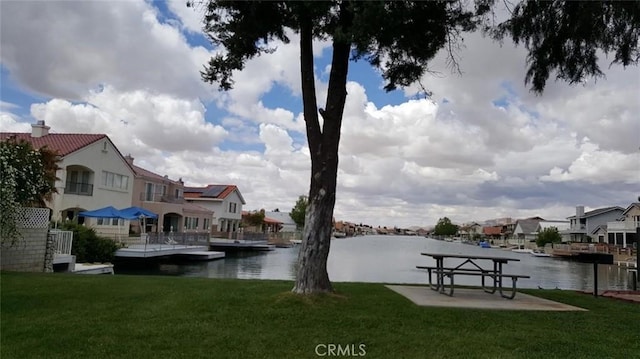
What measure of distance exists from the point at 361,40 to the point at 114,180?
3155 cm

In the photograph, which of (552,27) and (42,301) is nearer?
(42,301)

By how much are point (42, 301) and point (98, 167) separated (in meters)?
27.4

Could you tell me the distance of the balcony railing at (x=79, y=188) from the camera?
31.2 metres

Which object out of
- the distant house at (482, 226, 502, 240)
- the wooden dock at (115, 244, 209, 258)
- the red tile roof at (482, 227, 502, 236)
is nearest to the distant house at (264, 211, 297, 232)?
the distant house at (482, 226, 502, 240)

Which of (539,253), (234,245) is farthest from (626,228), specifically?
(234,245)

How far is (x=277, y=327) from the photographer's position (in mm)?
5938

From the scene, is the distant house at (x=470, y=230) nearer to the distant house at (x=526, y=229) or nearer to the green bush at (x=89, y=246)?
the distant house at (x=526, y=229)

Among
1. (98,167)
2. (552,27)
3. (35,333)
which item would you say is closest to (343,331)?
(35,333)

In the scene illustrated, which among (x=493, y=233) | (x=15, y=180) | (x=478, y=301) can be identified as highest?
(x=493, y=233)

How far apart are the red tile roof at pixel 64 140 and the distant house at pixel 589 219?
221 ft

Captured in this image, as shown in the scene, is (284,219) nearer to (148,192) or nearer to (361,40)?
(148,192)

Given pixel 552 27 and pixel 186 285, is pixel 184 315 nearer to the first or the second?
pixel 186 285

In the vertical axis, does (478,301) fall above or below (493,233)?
below

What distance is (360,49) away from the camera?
780 cm
